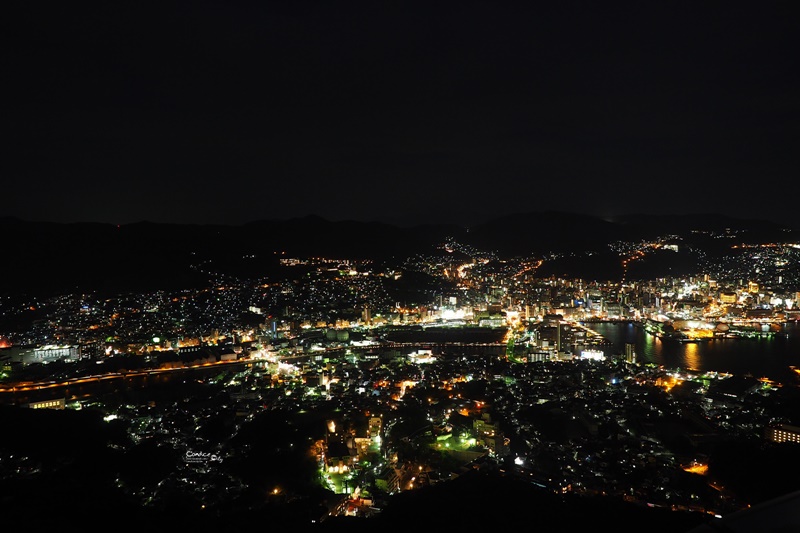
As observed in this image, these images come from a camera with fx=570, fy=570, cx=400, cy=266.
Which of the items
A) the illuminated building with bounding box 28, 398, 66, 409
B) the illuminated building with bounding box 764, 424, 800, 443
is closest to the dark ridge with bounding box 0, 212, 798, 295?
the illuminated building with bounding box 28, 398, 66, 409

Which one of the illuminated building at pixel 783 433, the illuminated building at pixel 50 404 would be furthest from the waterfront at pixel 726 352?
the illuminated building at pixel 50 404

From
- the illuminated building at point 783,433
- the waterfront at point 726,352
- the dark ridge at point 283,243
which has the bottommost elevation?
the waterfront at point 726,352

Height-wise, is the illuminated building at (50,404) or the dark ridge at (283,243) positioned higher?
the dark ridge at (283,243)

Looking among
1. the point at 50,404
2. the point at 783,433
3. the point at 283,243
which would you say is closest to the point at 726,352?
the point at 783,433

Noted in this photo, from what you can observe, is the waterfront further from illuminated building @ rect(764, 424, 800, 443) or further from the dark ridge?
the dark ridge

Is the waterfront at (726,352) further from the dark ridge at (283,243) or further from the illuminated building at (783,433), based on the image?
the dark ridge at (283,243)

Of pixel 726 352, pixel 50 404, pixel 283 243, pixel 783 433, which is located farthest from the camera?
pixel 283 243

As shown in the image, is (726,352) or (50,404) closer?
(50,404)

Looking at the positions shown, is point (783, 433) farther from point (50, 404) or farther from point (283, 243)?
point (283, 243)

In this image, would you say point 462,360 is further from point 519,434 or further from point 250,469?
point 250,469
